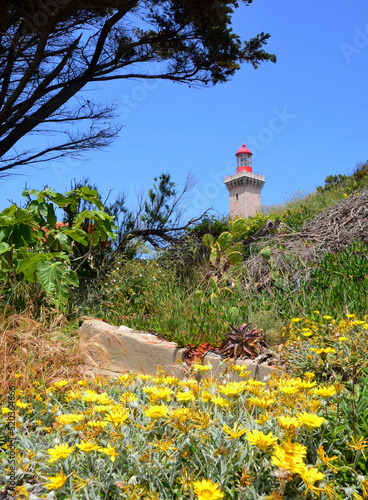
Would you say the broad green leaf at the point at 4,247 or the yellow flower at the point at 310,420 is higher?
the broad green leaf at the point at 4,247

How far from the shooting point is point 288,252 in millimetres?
5926

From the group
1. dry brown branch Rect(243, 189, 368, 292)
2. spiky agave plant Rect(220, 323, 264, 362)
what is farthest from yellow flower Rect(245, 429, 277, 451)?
dry brown branch Rect(243, 189, 368, 292)

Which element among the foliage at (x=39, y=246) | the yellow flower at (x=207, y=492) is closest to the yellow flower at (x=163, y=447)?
the yellow flower at (x=207, y=492)

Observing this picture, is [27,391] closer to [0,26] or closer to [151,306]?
[151,306]

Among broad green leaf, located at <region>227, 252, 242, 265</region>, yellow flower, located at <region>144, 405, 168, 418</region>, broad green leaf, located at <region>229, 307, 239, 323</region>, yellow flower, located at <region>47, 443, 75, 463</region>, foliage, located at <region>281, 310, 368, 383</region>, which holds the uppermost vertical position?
broad green leaf, located at <region>227, 252, 242, 265</region>

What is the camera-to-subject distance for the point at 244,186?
3850cm

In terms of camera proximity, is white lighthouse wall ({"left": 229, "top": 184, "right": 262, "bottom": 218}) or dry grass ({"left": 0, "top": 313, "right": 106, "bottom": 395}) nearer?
dry grass ({"left": 0, "top": 313, "right": 106, "bottom": 395})

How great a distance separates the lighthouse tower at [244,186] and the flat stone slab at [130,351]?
3299 cm

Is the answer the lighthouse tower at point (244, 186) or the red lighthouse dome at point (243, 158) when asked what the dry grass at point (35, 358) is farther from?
the red lighthouse dome at point (243, 158)

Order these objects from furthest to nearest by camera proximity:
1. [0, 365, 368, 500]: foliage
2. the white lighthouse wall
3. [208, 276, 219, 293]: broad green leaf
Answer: the white lighthouse wall, [208, 276, 219, 293]: broad green leaf, [0, 365, 368, 500]: foliage

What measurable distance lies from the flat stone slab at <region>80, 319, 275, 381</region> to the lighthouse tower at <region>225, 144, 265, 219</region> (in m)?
33.0

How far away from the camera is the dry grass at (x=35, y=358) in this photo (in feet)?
10.1

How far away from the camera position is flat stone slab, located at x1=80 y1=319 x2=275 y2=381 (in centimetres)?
416

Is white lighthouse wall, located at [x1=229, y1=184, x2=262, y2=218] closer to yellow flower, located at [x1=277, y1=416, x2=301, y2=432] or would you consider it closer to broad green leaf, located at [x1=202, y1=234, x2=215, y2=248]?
broad green leaf, located at [x1=202, y1=234, x2=215, y2=248]
